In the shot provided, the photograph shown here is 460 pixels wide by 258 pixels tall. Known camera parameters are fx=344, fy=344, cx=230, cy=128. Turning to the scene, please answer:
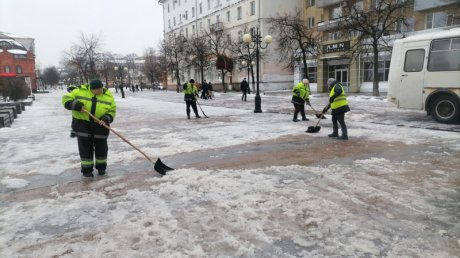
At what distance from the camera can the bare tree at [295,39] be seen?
3219cm

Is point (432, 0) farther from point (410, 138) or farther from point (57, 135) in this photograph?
point (57, 135)

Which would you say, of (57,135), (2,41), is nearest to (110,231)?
(57,135)

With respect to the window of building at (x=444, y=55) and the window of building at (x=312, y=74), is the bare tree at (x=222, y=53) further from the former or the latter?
the window of building at (x=444, y=55)

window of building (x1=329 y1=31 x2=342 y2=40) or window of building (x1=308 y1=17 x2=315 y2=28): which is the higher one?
window of building (x1=308 y1=17 x2=315 y2=28)

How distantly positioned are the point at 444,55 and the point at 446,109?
1776 millimetres

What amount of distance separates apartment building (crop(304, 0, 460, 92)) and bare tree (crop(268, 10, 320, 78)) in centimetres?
129

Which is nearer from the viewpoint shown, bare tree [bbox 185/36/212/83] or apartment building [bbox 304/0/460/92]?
apartment building [bbox 304/0/460/92]

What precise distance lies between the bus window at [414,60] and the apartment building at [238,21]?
3007 cm

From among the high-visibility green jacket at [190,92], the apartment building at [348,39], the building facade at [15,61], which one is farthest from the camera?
the building facade at [15,61]

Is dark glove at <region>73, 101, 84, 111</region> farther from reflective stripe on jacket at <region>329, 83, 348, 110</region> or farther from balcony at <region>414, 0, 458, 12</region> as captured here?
balcony at <region>414, 0, 458, 12</region>

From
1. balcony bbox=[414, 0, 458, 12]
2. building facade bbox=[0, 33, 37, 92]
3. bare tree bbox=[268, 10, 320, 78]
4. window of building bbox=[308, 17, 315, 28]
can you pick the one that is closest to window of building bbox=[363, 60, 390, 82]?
balcony bbox=[414, 0, 458, 12]

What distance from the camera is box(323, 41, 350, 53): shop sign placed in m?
32.8

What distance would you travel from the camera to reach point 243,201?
471 centimetres

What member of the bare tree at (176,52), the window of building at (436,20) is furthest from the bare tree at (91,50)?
the window of building at (436,20)
